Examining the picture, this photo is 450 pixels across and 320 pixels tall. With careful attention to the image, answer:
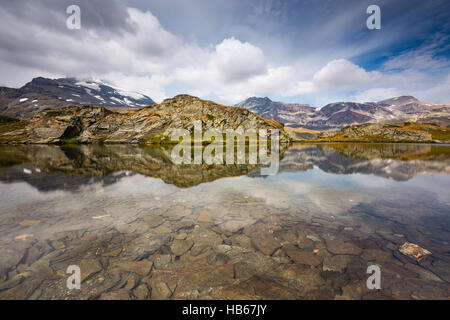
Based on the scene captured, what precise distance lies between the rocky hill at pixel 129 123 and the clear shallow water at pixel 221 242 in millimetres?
139897

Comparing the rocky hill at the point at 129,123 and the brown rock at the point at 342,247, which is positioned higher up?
the rocky hill at the point at 129,123

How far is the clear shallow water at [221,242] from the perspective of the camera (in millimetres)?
6902

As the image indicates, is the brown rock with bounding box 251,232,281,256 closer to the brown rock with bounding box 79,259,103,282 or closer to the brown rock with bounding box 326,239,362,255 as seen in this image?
the brown rock with bounding box 326,239,362,255

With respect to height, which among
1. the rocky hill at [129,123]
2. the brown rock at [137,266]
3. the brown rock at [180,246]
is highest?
the rocky hill at [129,123]

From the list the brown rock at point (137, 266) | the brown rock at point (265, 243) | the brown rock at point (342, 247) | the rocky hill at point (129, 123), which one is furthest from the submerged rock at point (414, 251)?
the rocky hill at point (129, 123)

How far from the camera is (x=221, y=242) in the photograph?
1008 cm

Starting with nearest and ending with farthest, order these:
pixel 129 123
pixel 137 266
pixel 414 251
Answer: pixel 137 266
pixel 414 251
pixel 129 123

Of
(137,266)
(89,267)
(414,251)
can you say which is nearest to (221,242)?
(137,266)

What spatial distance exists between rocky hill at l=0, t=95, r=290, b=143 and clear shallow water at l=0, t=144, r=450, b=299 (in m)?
140

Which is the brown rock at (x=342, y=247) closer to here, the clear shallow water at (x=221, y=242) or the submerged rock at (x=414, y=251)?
the clear shallow water at (x=221, y=242)

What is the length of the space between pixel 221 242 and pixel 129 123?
181 metres

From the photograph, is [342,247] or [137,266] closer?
[137,266]

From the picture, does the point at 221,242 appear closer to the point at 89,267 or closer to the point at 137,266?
the point at 137,266

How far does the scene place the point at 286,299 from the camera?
6488 mm
